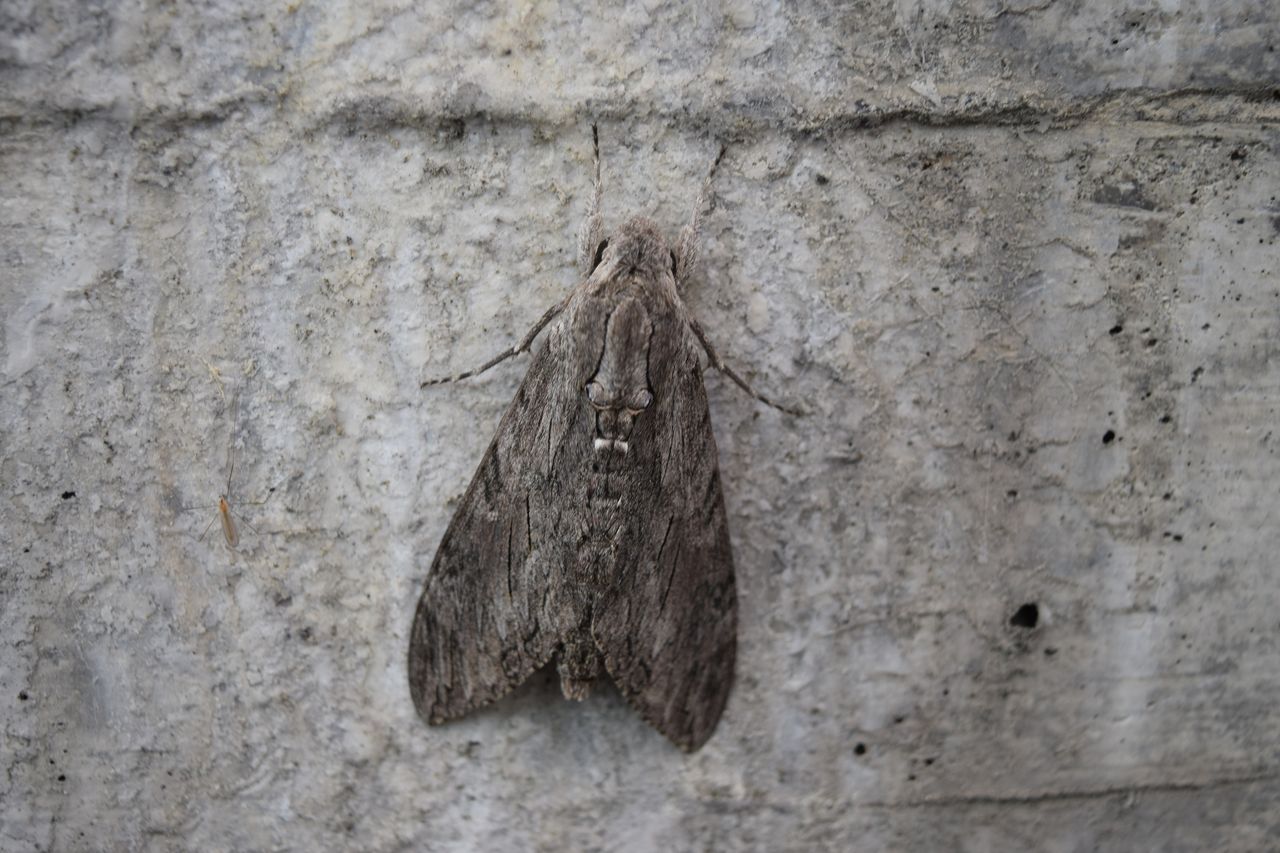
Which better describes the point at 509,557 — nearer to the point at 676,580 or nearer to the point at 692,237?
the point at 676,580

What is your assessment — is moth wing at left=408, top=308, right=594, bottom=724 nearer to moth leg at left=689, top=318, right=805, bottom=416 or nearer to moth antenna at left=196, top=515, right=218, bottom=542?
moth leg at left=689, top=318, right=805, bottom=416

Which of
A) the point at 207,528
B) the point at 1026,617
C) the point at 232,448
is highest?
the point at 232,448

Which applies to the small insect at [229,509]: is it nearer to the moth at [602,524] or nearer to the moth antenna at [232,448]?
the moth antenna at [232,448]

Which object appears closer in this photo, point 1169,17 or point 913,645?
point 1169,17

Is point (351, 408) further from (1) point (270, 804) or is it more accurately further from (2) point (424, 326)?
(1) point (270, 804)

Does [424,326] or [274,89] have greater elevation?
[274,89]

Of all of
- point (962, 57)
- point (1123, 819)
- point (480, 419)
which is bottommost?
point (1123, 819)

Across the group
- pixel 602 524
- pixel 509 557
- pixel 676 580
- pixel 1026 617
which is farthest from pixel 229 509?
pixel 1026 617

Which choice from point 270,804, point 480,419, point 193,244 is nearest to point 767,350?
point 480,419
